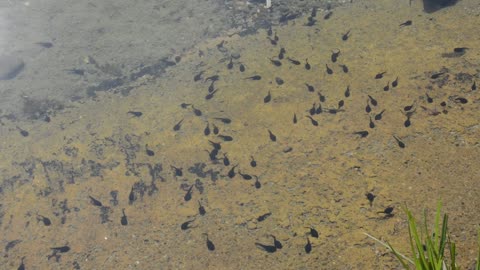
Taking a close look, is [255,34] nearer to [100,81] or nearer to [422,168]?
[100,81]

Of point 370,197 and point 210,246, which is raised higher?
point 370,197

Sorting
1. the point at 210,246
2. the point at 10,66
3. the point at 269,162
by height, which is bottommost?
the point at 210,246

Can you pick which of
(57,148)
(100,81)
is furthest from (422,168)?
(100,81)

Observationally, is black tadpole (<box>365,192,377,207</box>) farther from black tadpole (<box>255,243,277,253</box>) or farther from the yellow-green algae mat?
black tadpole (<box>255,243,277,253</box>)

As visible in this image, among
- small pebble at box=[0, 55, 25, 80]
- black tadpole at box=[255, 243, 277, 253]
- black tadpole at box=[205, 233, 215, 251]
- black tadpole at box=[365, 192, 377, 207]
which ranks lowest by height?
black tadpole at box=[205, 233, 215, 251]

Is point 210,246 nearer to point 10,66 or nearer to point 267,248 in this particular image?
point 267,248

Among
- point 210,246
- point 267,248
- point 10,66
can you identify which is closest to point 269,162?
point 267,248

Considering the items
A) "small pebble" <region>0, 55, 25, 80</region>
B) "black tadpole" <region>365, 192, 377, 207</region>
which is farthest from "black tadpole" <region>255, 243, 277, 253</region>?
"small pebble" <region>0, 55, 25, 80</region>

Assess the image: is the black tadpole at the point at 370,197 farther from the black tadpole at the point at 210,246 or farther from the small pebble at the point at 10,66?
the small pebble at the point at 10,66
